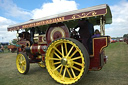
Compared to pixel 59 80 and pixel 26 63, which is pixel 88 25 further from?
pixel 26 63

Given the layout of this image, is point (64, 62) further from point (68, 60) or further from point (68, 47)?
point (68, 47)

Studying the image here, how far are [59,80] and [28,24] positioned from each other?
253 centimetres

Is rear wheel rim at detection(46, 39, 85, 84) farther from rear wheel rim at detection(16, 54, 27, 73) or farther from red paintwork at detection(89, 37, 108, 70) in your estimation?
rear wheel rim at detection(16, 54, 27, 73)

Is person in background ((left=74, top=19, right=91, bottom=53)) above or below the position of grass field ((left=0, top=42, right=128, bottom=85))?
above

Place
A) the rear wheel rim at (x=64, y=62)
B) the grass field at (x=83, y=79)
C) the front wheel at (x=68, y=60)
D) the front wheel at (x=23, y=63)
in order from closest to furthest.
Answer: the front wheel at (x=68, y=60) < the rear wheel rim at (x=64, y=62) < the grass field at (x=83, y=79) < the front wheel at (x=23, y=63)

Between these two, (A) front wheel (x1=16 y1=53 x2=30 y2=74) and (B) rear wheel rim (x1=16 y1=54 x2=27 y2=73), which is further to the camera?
(B) rear wheel rim (x1=16 y1=54 x2=27 y2=73)

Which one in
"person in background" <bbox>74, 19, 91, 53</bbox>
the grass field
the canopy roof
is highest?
the canopy roof

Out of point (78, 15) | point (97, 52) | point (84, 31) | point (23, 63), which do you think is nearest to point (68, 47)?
point (84, 31)

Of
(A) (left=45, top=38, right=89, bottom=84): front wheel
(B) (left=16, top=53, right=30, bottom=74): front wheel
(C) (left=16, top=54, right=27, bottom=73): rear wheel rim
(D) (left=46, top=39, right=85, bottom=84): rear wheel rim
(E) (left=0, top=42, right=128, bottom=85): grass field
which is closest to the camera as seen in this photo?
(A) (left=45, top=38, right=89, bottom=84): front wheel

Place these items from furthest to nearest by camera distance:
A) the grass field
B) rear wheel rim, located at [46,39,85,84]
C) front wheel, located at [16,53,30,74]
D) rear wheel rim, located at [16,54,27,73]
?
rear wheel rim, located at [16,54,27,73]
front wheel, located at [16,53,30,74]
the grass field
rear wheel rim, located at [46,39,85,84]

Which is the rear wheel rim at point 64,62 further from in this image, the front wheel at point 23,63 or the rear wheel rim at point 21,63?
the rear wheel rim at point 21,63

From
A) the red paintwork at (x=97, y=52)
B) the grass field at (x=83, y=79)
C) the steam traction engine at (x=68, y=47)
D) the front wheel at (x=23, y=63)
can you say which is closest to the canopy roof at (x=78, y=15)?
the steam traction engine at (x=68, y=47)

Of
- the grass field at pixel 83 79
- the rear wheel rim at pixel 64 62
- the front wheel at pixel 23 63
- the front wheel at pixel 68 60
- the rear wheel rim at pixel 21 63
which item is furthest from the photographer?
the rear wheel rim at pixel 21 63

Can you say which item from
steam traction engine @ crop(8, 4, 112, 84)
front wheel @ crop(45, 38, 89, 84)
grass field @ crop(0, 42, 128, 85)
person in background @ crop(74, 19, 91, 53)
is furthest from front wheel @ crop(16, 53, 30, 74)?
person in background @ crop(74, 19, 91, 53)
